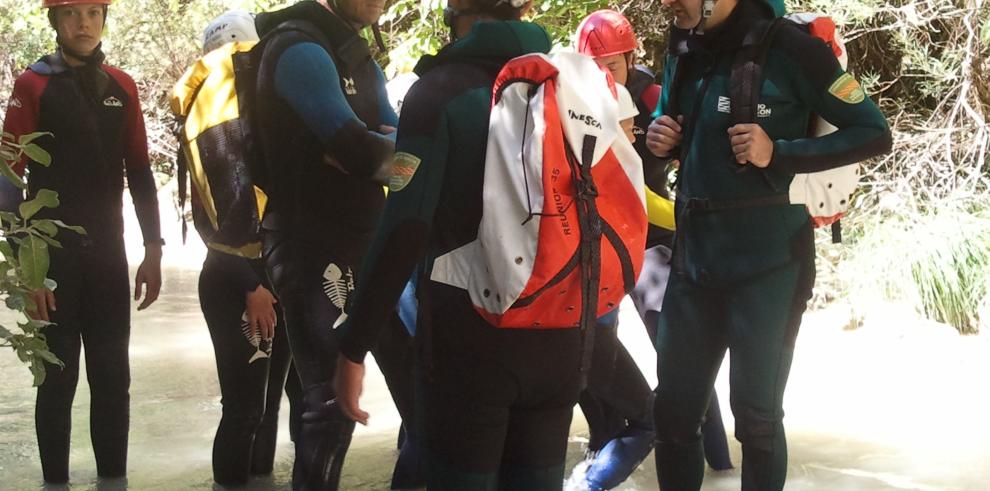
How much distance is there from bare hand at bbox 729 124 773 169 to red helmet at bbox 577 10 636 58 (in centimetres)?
186

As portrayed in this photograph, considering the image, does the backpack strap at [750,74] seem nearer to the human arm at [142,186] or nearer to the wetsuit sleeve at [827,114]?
the wetsuit sleeve at [827,114]

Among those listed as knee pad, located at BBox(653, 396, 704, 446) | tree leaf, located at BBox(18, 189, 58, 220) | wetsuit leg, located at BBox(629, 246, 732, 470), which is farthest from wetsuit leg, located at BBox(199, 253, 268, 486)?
tree leaf, located at BBox(18, 189, 58, 220)

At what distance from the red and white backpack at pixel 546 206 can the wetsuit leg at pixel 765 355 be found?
121 centimetres

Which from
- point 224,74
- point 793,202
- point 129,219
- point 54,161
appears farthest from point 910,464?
point 129,219

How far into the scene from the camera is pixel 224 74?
16.1 feet

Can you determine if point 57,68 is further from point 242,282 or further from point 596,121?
point 596,121

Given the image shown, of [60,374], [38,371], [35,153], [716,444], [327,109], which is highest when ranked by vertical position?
[327,109]

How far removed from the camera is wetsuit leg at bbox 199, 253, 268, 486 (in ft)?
17.5

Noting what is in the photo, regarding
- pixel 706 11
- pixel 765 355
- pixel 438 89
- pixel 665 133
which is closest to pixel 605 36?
pixel 665 133

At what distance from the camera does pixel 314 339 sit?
4.11 m

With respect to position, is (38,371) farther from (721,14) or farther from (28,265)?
(721,14)

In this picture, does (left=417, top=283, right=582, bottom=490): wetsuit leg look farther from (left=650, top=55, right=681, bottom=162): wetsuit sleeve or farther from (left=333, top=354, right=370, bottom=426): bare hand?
(left=650, top=55, right=681, bottom=162): wetsuit sleeve

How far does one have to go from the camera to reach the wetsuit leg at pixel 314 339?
409cm

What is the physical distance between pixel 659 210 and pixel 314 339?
6.54ft
